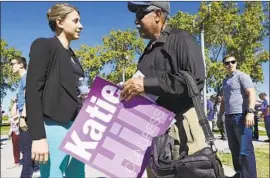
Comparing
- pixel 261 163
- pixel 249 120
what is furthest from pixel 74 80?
pixel 261 163

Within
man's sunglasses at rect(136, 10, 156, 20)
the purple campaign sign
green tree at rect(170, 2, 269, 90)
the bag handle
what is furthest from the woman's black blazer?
green tree at rect(170, 2, 269, 90)

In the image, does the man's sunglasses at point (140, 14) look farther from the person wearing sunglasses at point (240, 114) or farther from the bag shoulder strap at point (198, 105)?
the person wearing sunglasses at point (240, 114)

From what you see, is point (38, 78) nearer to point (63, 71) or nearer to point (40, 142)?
point (63, 71)

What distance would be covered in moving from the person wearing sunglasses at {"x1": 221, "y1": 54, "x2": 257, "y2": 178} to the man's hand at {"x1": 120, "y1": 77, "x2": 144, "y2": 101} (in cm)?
335

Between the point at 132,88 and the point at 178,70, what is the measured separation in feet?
0.90

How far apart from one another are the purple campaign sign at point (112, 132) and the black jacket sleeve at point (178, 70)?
4.9 inches

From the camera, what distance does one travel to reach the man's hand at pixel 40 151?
7.48 feet

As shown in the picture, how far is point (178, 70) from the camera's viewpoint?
209cm

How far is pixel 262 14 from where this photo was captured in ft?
94.0

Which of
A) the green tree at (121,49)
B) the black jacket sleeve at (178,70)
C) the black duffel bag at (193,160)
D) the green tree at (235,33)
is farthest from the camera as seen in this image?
the green tree at (121,49)

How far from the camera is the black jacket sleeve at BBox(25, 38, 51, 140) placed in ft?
7.50

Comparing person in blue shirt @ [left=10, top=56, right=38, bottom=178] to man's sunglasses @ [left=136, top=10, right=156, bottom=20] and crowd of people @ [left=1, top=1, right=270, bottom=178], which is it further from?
man's sunglasses @ [left=136, top=10, right=156, bottom=20]

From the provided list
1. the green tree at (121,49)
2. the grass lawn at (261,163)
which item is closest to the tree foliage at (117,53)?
the green tree at (121,49)

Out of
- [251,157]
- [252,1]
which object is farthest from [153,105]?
[252,1]
